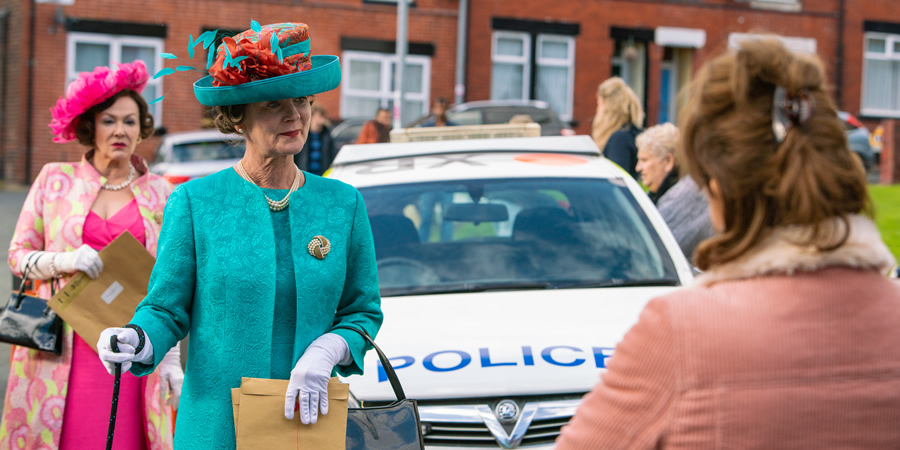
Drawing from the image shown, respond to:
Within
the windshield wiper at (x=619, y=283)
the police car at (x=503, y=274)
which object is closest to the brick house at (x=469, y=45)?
the police car at (x=503, y=274)

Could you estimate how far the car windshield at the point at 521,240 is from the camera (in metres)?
4.36

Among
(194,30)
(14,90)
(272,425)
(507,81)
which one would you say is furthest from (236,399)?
(507,81)

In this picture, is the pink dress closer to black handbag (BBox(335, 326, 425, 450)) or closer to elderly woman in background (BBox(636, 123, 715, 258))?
black handbag (BBox(335, 326, 425, 450))

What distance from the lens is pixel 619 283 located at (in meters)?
4.30

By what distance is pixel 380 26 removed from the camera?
80.3 ft

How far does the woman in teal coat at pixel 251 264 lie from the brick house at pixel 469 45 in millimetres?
19903

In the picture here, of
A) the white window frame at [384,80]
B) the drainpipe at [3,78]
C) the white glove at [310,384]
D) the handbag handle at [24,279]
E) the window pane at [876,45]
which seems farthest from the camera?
the window pane at [876,45]

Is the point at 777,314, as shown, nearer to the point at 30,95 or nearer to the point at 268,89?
the point at 268,89

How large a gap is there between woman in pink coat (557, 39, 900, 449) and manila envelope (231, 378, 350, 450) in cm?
105

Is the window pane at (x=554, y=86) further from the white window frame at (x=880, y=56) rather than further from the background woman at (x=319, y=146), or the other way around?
the background woman at (x=319, y=146)

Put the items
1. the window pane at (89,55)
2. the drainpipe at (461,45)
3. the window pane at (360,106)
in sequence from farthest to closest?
the window pane at (360,106)
the drainpipe at (461,45)
the window pane at (89,55)

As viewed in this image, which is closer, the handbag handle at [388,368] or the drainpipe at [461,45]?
the handbag handle at [388,368]

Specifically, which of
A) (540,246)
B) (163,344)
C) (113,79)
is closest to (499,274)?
(540,246)

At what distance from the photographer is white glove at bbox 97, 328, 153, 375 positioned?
245 cm
